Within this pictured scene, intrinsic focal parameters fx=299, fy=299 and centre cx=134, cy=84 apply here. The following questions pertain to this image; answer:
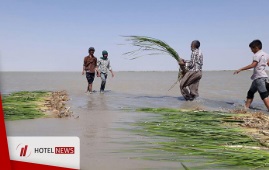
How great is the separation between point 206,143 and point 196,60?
214 inches

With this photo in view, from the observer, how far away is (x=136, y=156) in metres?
2.94

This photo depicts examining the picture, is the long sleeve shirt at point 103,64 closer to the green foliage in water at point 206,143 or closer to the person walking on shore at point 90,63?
the person walking on shore at point 90,63

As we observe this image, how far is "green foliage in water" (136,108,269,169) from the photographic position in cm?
263

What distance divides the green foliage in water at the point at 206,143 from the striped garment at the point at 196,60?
12.3ft

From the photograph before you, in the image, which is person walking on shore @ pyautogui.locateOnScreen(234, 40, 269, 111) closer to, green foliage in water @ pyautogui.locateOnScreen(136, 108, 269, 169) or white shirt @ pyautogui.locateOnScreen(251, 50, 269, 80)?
white shirt @ pyautogui.locateOnScreen(251, 50, 269, 80)

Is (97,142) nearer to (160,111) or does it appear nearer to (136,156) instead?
(136,156)

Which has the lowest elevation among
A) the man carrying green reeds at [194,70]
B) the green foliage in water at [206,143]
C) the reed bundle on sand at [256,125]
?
the reed bundle on sand at [256,125]

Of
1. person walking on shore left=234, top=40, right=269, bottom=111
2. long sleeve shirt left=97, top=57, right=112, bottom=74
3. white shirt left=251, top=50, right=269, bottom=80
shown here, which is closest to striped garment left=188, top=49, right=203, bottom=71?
person walking on shore left=234, top=40, right=269, bottom=111

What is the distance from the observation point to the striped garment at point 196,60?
27.3ft

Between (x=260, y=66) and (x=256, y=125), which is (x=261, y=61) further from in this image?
(x=256, y=125)

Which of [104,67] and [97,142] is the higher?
[104,67]

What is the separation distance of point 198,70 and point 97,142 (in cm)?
558

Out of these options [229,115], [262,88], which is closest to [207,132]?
[229,115]

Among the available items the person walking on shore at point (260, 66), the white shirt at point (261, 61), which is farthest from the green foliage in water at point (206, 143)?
the white shirt at point (261, 61)
